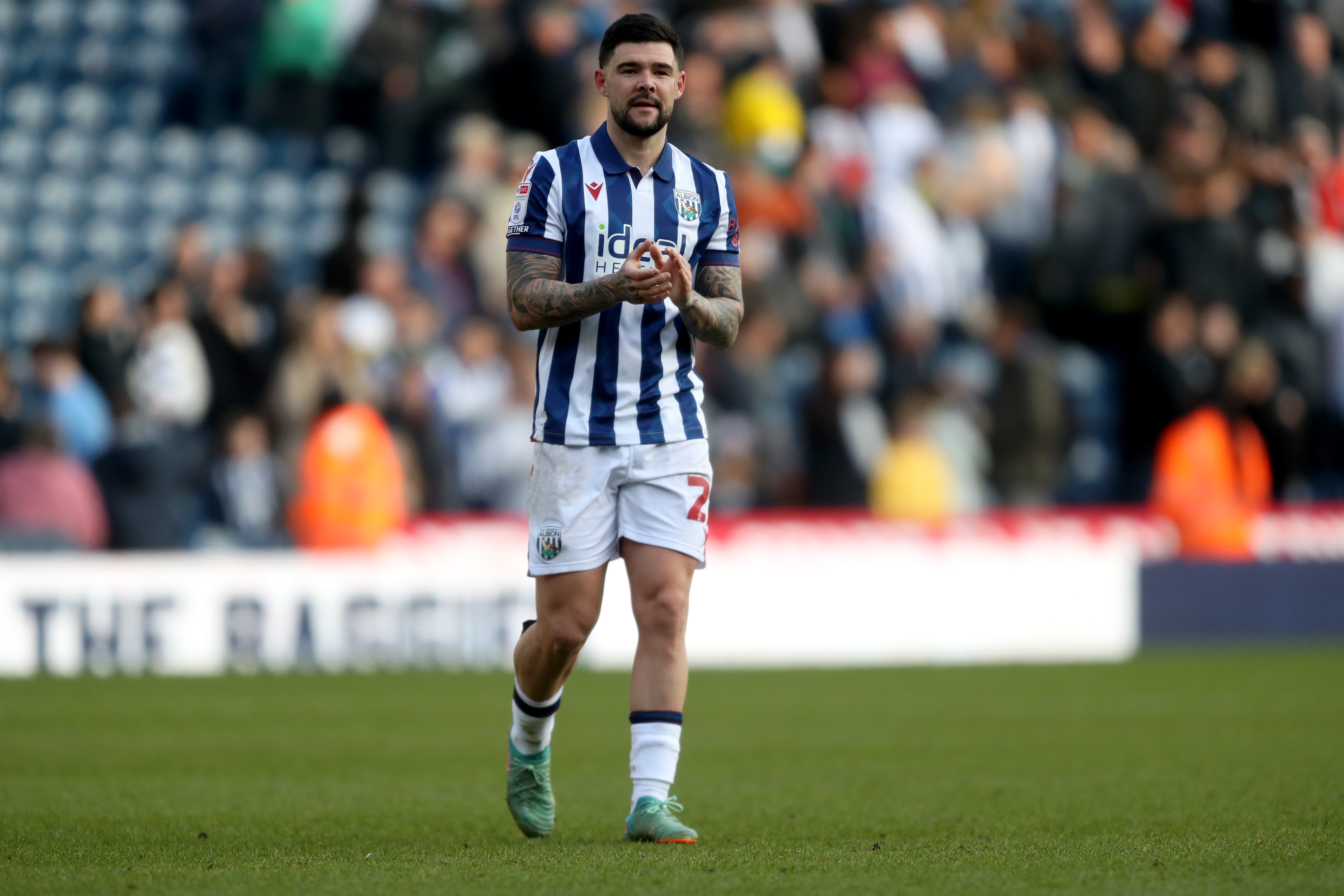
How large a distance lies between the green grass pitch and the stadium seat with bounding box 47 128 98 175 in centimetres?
674

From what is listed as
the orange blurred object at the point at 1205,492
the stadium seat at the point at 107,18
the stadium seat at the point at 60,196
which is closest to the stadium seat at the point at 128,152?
the stadium seat at the point at 60,196

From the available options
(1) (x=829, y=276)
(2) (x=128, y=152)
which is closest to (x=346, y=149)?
(2) (x=128, y=152)

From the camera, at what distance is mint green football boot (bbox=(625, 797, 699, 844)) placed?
5645 millimetres

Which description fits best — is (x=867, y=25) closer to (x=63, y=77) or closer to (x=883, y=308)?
(x=883, y=308)

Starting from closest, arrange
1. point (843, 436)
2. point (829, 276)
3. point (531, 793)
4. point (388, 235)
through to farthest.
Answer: point (531, 793) → point (843, 436) → point (829, 276) → point (388, 235)

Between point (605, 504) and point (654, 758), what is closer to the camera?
point (654, 758)

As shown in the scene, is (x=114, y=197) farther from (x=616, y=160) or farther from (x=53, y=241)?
(x=616, y=160)

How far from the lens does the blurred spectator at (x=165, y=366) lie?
14.4m

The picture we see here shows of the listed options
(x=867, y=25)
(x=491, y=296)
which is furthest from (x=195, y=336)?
(x=867, y=25)

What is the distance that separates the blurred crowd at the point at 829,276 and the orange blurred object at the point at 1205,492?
9 centimetres

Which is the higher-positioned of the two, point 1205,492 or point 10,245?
point 10,245

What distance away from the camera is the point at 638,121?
5.80m

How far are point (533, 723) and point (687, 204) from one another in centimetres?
168

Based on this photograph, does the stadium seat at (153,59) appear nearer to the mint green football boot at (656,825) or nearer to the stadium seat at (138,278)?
the stadium seat at (138,278)
